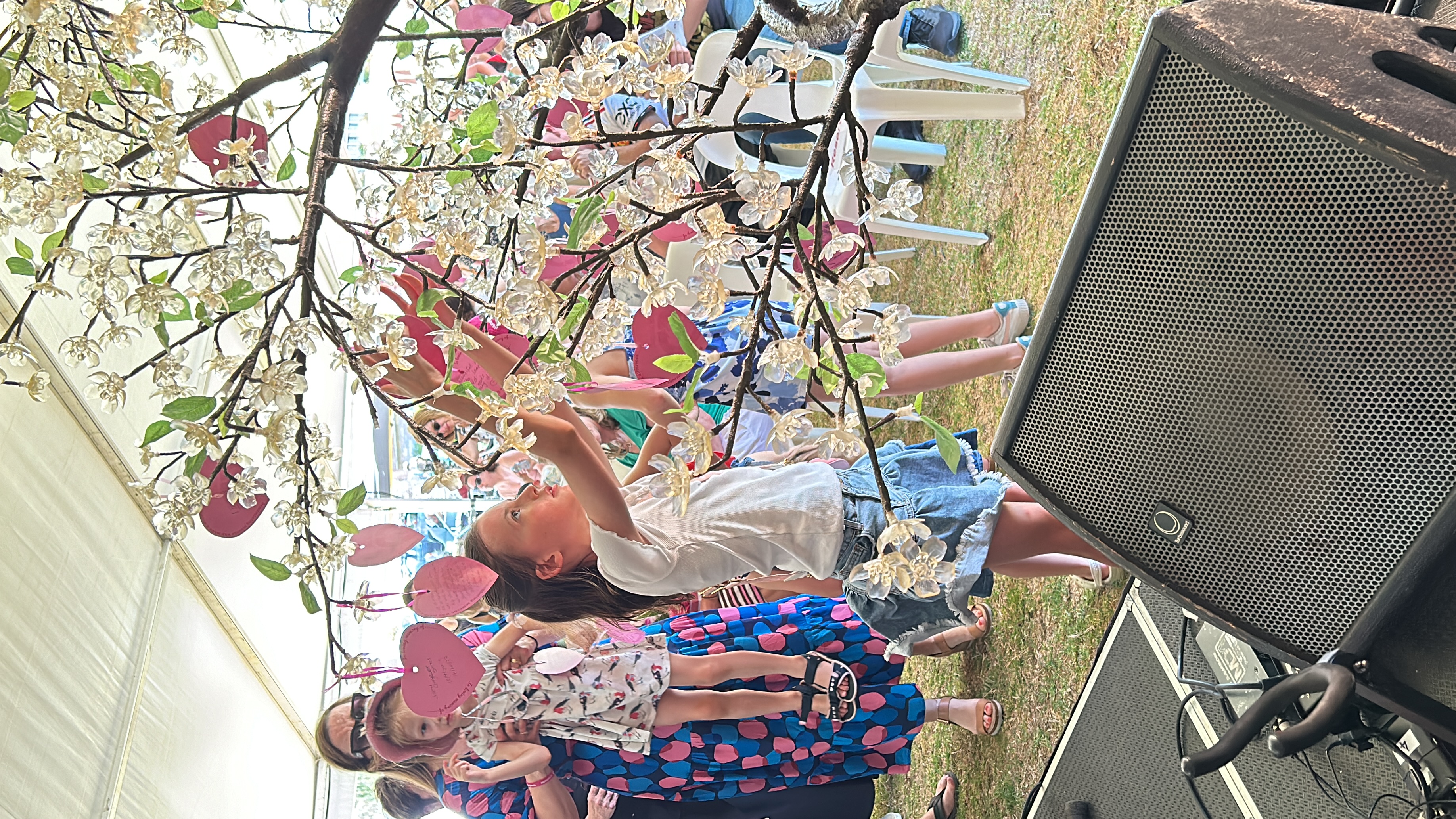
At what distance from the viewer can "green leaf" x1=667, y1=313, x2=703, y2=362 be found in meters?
0.73

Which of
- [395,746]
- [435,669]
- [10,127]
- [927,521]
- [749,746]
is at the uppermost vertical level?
[10,127]

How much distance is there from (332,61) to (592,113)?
21cm

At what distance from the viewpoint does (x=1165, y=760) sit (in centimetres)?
148

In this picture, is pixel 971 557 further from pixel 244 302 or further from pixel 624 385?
pixel 244 302

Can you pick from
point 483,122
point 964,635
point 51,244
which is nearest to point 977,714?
point 964,635

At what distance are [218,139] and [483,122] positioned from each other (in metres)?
0.36

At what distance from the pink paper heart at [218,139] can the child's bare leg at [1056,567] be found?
1.59 m

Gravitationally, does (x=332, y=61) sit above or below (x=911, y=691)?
above

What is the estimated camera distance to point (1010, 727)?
242 centimetres

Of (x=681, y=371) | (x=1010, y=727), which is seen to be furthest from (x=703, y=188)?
(x=1010, y=727)

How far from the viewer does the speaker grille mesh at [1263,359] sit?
0.72m

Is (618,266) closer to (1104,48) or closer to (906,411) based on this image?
(906,411)

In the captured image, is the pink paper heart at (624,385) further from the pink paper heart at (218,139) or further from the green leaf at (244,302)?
the pink paper heart at (218,139)

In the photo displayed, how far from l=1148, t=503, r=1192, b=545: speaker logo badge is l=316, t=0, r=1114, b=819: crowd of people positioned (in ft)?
1.62
